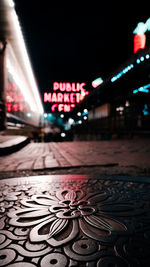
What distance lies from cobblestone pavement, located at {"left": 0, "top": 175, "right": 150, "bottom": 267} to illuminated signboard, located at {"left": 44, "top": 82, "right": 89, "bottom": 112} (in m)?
32.8

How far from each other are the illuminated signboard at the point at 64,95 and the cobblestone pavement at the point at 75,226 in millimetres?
32806

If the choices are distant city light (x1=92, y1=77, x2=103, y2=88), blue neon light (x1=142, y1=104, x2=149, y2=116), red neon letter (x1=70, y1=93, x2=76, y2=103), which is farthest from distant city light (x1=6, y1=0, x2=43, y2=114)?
red neon letter (x1=70, y1=93, x2=76, y2=103)

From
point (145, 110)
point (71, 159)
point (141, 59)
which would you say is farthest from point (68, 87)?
point (71, 159)

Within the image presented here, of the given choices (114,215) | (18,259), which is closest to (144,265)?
(114,215)

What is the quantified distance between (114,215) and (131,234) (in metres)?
0.21

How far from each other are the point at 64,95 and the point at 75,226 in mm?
34454

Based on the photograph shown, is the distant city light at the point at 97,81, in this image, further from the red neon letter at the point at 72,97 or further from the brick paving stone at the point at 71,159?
the brick paving stone at the point at 71,159

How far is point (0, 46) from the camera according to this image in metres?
9.30

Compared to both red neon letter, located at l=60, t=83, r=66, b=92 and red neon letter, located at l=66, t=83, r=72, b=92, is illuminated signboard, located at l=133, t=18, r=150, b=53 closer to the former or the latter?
red neon letter, located at l=66, t=83, r=72, b=92

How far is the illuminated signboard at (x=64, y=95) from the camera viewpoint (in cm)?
3353

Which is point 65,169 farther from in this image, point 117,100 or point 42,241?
point 117,100

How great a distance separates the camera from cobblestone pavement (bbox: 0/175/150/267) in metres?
0.70

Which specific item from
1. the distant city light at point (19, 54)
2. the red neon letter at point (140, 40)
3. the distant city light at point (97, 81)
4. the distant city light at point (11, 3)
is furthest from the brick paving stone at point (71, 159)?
the distant city light at point (97, 81)

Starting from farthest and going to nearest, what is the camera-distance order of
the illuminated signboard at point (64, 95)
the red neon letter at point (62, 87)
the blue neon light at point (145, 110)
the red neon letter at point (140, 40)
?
the red neon letter at point (62, 87) → the illuminated signboard at point (64, 95) → the red neon letter at point (140, 40) → the blue neon light at point (145, 110)
